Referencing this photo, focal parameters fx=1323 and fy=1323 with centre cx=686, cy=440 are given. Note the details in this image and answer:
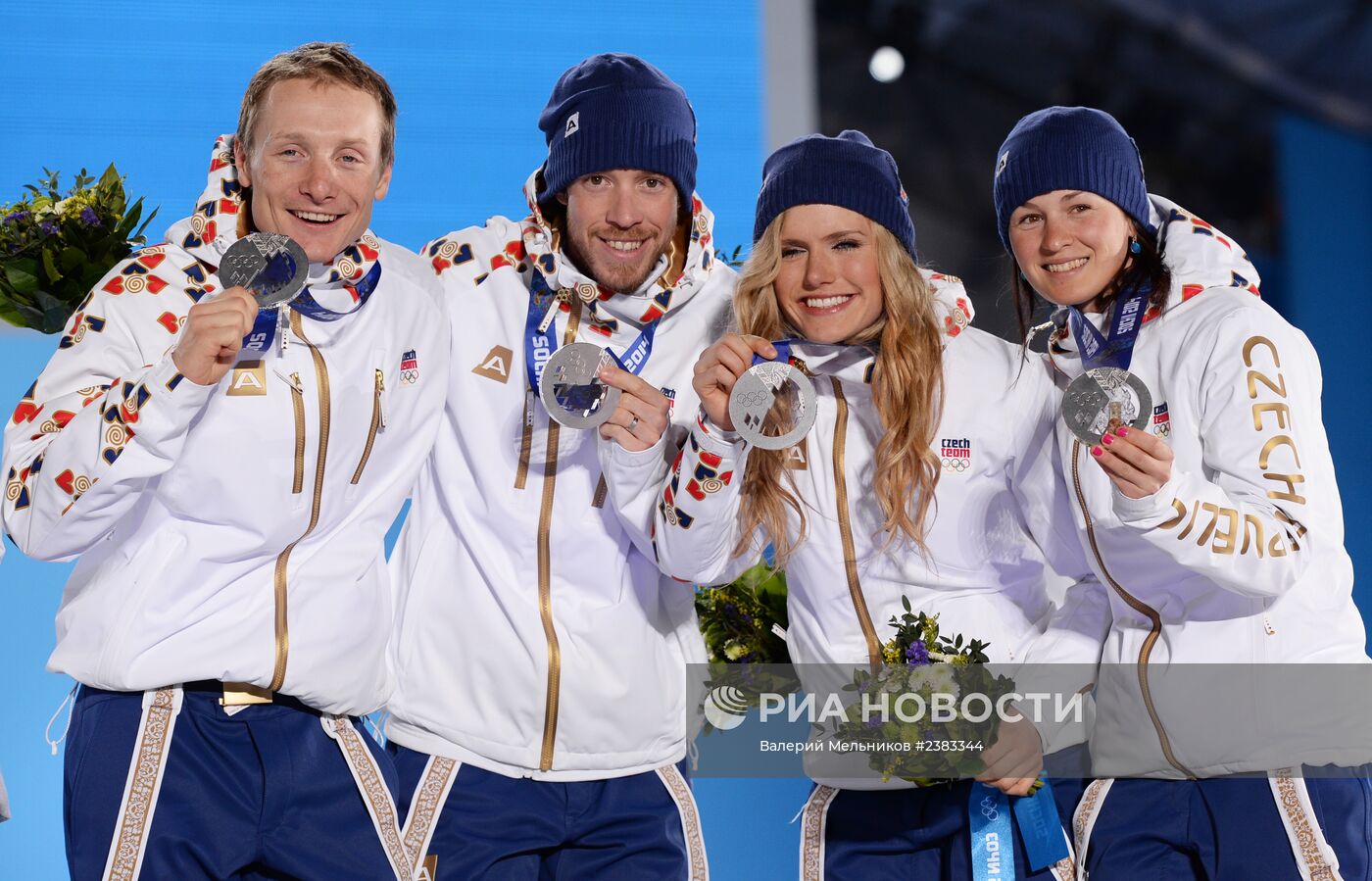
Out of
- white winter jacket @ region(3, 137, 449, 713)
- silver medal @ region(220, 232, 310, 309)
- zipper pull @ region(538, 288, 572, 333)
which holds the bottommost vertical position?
white winter jacket @ region(3, 137, 449, 713)

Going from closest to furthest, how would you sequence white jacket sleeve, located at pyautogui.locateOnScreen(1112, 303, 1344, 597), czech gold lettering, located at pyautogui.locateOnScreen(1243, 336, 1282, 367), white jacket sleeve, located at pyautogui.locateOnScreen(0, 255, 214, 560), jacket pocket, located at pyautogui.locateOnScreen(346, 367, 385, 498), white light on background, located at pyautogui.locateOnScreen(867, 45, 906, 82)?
white jacket sleeve, located at pyautogui.locateOnScreen(0, 255, 214, 560), white jacket sleeve, located at pyautogui.locateOnScreen(1112, 303, 1344, 597), czech gold lettering, located at pyautogui.locateOnScreen(1243, 336, 1282, 367), jacket pocket, located at pyautogui.locateOnScreen(346, 367, 385, 498), white light on background, located at pyautogui.locateOnScreen(867, 45, 906, 82)

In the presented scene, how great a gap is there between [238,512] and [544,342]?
0.62m

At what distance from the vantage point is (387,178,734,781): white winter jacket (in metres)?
2.33

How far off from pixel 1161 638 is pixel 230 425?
5.05 ft

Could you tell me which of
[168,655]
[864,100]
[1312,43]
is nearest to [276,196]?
[168,655]

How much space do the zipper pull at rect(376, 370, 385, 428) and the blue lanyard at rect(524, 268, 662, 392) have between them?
0.27 meters

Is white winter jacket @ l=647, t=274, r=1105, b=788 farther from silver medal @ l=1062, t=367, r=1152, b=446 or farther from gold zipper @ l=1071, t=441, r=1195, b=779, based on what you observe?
silver medal @ l=1062, t=367, r=1152, b=446

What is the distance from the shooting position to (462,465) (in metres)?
2.41

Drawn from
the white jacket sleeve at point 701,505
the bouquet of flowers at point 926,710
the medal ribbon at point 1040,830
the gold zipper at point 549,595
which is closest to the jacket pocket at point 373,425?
the gold zipper at point 549,595

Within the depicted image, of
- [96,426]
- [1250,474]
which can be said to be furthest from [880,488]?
[96,426]

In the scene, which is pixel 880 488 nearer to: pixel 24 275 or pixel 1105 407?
pixel 1105 407

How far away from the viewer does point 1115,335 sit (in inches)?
87.9

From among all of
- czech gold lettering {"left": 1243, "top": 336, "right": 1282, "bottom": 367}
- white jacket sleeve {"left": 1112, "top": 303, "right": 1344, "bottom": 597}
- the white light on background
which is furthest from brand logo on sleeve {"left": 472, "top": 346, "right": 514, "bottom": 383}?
the white light on background

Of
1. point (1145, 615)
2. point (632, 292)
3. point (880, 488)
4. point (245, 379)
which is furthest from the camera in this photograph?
point (632, 292)
